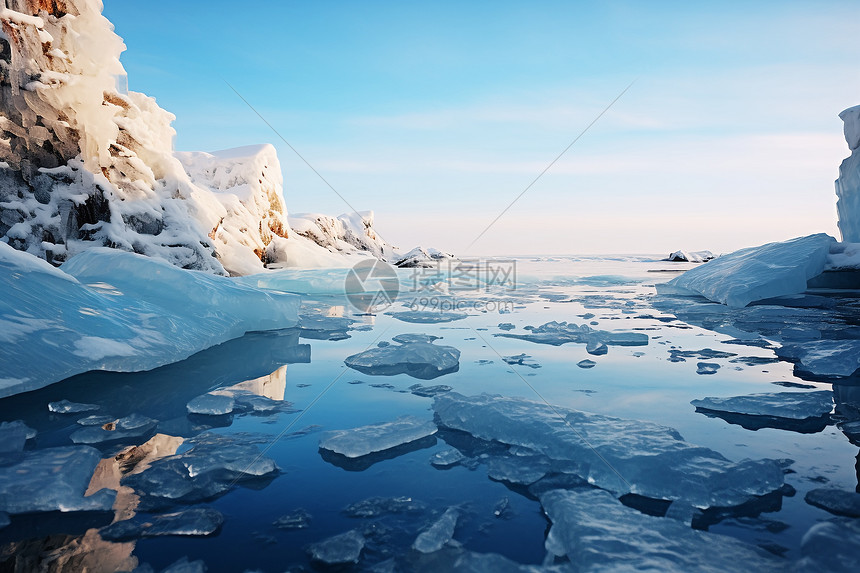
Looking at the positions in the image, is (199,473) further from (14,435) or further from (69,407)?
(69,407)

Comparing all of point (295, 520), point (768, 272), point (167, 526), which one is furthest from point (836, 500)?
point (768, 272)

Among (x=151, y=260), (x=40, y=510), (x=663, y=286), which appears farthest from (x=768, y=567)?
(x=663, y=286)

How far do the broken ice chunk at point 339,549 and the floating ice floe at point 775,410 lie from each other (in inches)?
92.9

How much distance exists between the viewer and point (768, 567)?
56.3 inches

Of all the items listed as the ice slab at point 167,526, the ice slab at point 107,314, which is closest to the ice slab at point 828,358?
the ice slab at point 167,526

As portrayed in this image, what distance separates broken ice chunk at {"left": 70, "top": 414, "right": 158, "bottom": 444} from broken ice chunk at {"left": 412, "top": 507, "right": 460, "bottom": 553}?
1.82 meters

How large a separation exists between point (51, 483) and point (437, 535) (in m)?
1.61

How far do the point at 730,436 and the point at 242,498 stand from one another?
2.51 m

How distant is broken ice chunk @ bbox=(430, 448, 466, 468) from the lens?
2191 millimetres

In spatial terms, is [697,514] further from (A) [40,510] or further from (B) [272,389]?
(B) [272,389]

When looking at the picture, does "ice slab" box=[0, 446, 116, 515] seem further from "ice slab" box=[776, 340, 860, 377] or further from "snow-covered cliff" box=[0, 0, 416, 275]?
"snow-covered cliff" box=[0, 0, 416, 275]

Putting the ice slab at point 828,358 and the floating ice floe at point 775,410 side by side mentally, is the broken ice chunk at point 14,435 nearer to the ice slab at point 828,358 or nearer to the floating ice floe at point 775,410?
the floating ice floe at point 775,410

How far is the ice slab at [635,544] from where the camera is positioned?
145 centimetres

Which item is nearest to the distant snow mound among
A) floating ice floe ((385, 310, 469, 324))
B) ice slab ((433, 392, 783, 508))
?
floating ice floe ((385, 310, 469, 324))
